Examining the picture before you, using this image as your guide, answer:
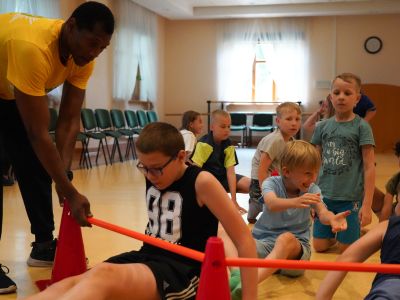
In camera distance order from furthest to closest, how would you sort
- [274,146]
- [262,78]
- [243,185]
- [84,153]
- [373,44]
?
1. [262,78]
2. [373,44]
3. [84,153]
4. [243,185]
5. [274,146]

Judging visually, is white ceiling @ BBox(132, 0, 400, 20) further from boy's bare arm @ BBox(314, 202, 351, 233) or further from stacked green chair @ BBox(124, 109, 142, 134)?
boy's bare arm @ BBox(314, 202, 351, 233)

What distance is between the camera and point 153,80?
12977 mm

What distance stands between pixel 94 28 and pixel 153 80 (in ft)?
36.4

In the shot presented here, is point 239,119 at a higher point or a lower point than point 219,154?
lower

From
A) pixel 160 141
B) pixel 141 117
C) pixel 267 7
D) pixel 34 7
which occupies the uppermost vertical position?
pixel 267 7

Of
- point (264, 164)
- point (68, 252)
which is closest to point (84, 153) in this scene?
point (264, 164)

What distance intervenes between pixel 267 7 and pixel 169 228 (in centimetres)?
1160

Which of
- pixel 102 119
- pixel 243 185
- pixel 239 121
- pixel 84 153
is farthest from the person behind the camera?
pixel 239 121

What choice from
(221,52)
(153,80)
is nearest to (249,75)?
(221,52)

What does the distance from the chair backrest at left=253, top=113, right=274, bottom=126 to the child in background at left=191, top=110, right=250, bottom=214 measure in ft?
28.2

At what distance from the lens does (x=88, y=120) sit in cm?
839

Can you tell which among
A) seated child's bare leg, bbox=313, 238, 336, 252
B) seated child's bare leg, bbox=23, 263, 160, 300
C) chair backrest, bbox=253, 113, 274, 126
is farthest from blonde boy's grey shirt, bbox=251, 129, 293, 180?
chair backrest, bbox=253, 113, 274, 126

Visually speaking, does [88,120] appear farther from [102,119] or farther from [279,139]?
[279,139]

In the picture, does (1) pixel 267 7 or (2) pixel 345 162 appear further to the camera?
(1) pixel 267 7
